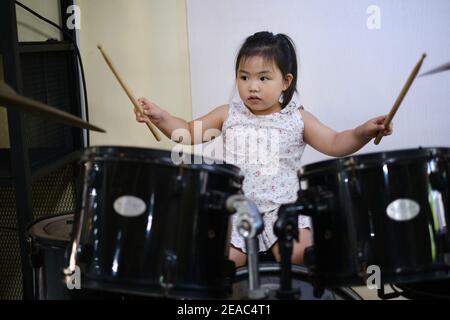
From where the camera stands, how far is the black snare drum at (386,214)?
1.13 metres

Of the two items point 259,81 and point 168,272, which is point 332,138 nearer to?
point 259,81

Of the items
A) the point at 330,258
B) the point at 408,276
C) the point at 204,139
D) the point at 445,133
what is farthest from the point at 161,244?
the point at 445,133

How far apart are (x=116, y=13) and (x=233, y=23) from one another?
1.28 ft

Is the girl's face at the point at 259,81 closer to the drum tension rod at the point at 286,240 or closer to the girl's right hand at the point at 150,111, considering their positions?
the girl's right hand at the point at 150,111

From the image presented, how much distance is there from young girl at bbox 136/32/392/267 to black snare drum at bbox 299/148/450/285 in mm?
415

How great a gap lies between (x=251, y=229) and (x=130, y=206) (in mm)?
224

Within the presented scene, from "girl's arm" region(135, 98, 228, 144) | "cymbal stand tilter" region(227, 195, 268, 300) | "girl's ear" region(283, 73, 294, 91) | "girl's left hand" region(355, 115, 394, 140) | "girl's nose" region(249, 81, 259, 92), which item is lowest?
"cymbal stand tilter" region(227, 195, 268, 300)

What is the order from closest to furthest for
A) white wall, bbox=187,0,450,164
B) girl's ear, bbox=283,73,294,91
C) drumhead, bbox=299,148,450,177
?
drumhead, bbox=299,148,450,177, girl's ear, bbox=283,73,294,91, white wall, bbox=187,0,450,164

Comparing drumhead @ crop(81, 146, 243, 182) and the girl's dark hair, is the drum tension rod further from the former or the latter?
the girl's dark hair

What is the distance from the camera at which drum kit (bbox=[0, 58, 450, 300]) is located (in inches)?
44.4

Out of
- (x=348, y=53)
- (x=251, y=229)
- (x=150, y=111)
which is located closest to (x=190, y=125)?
(x=150, y=111)

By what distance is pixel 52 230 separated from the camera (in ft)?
4.79

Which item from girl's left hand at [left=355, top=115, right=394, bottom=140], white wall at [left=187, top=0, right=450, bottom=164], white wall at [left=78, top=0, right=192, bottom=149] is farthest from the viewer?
white wall at [left=78, top=0, right=192, bottom=149]

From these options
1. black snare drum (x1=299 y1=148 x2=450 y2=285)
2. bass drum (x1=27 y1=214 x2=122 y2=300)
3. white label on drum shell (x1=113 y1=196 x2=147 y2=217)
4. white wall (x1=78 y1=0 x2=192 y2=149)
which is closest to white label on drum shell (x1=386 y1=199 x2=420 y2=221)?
black snare drum (x1=299 y1=148 x2=450 y2=285)
